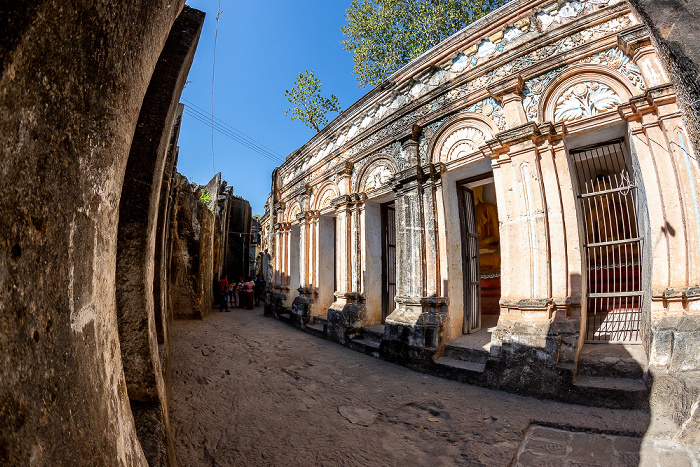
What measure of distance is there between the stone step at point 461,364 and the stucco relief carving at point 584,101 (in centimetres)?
368

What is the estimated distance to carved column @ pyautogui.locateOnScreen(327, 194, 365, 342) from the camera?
733 cm

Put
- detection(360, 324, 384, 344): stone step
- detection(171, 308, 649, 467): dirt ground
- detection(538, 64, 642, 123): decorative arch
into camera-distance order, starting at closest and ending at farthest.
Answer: detection(171, 308, 649, 467): dirt ground → detection(538, 64, 642, 123): decorative arch → detection(360, 324, 384, 344): stone step

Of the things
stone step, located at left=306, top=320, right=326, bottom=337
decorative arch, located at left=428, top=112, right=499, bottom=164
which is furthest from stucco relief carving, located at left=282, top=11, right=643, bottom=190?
stone step, located at left=306, top=320, right=326, bottom=337

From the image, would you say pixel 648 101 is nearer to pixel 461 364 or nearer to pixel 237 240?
pixel 461 364

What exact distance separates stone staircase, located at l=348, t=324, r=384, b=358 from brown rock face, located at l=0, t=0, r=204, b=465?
539cm

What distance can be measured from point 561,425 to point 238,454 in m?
3.16

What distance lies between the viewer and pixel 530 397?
4176 mm

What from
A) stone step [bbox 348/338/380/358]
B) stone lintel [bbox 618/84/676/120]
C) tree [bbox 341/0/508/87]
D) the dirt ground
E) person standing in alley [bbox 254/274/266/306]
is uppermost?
tree [bbox 341/0/508/87]

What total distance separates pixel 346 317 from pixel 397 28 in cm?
1088

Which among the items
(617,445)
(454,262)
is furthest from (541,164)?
(617,445)

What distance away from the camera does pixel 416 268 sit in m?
6.10

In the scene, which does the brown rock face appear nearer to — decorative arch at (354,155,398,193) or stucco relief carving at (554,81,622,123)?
stucco relief carving at (554,81,622,123)

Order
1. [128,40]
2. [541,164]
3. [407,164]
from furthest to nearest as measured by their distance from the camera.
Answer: [407,164] → [541,164] → [128,40]

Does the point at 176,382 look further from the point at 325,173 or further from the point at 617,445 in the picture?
the point at 325,173
